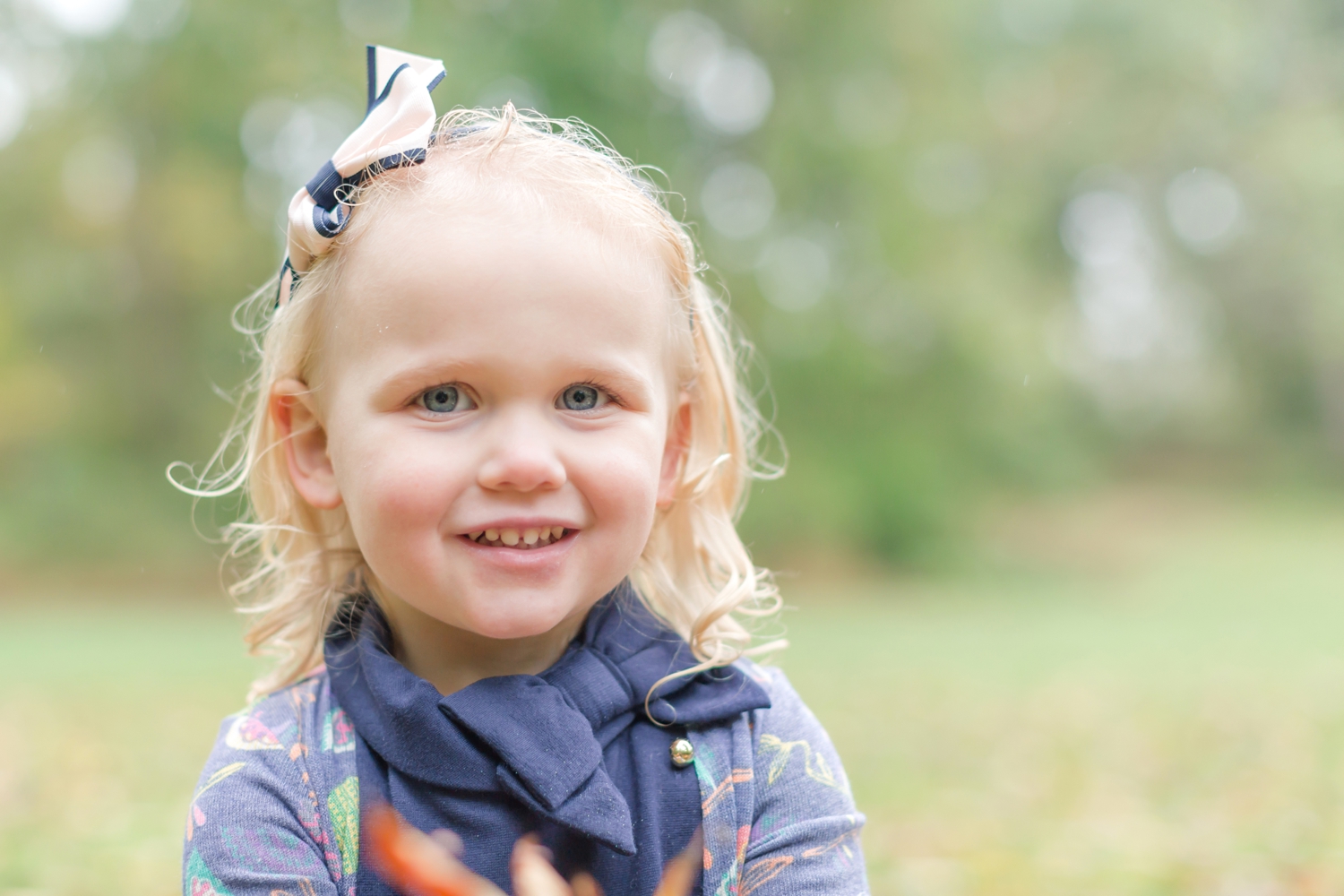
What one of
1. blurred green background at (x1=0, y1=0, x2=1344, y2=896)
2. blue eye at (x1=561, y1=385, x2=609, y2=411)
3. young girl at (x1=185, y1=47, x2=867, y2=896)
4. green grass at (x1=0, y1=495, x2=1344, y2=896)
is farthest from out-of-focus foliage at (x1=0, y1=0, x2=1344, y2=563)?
blue eye at (x1=561, y1=385, x2=609, y2=411)

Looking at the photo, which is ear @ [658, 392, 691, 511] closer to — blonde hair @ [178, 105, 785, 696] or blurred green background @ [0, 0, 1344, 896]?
blonde hair @ [178, 105, 785, 696]

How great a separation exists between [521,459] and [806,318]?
1273 centimetres

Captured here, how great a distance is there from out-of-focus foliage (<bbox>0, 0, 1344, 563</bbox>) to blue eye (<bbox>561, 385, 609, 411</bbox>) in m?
10.3

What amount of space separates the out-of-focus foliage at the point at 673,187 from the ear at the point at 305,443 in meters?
10.0

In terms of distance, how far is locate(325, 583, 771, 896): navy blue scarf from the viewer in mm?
1521

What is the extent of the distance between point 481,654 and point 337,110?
1283cm

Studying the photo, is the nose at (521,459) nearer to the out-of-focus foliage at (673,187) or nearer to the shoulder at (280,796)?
the shoulder at (280,796)

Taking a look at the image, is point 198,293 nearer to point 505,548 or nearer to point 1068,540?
point 1068,540

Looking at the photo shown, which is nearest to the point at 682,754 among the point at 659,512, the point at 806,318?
the point at 659,512

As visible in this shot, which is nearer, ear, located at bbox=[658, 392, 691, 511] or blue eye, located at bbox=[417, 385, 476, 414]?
blue eye, located at bbox=[417, 385, 476, 414]

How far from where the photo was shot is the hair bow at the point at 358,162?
1.70 m

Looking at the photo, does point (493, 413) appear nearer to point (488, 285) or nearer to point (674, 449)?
point (488, 285)

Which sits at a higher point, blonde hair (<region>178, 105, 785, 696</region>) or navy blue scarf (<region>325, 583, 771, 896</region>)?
blonde hair (<region>178, 105, 785, 696</region>)

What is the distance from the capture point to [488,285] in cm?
151
